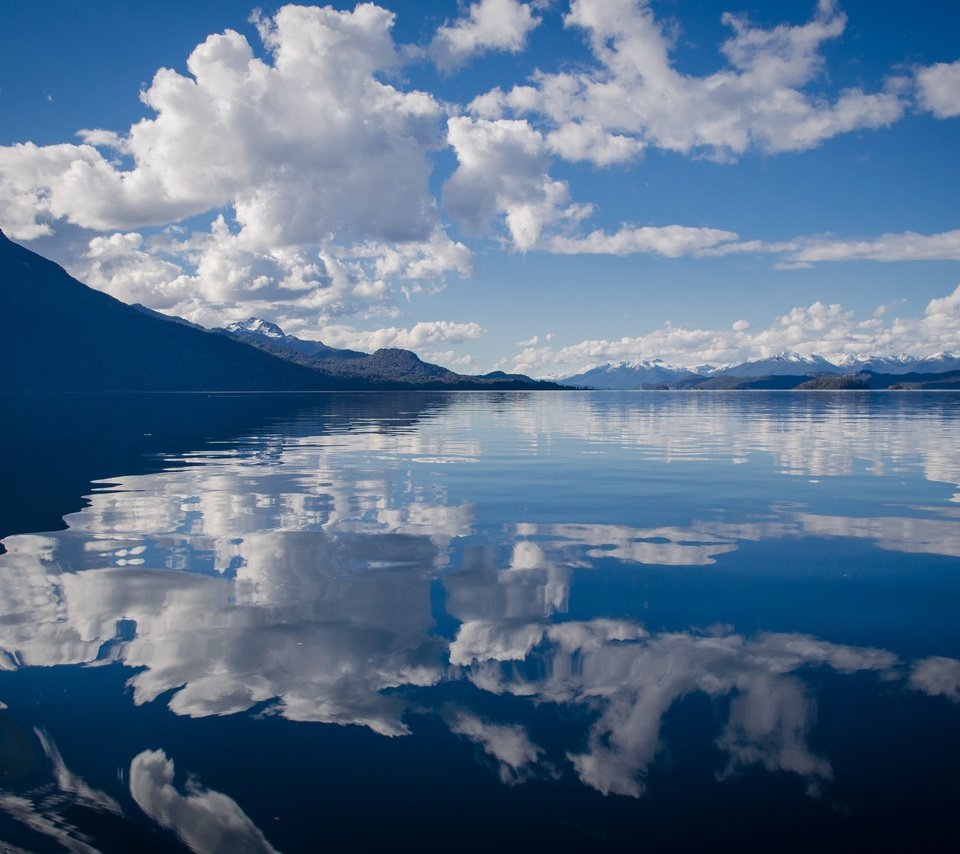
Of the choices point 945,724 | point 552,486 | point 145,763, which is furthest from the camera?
point 552,486

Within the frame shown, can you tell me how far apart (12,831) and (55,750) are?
1905 millimetres

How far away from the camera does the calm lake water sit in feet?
30.5

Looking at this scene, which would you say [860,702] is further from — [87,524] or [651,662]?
[87,524]

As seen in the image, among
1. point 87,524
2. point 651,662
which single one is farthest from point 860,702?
point 87,524

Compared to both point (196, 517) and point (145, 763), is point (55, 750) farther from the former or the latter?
point (196, 517)

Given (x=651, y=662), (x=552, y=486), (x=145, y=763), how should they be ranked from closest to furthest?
(x=145, y=763) → (x=651, y=662) → (x=552, y=486)

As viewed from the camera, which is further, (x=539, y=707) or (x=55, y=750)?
(x=539, y=707)

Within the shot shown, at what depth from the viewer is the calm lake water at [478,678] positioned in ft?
30.5

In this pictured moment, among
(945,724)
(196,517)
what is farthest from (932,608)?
(196,517)

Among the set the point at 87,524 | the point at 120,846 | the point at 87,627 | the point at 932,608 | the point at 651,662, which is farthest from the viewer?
the point at 87,524

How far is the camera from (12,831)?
8977 mm

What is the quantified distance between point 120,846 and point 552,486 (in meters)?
29.6

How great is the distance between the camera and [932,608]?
1678cm

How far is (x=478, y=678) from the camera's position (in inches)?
516
